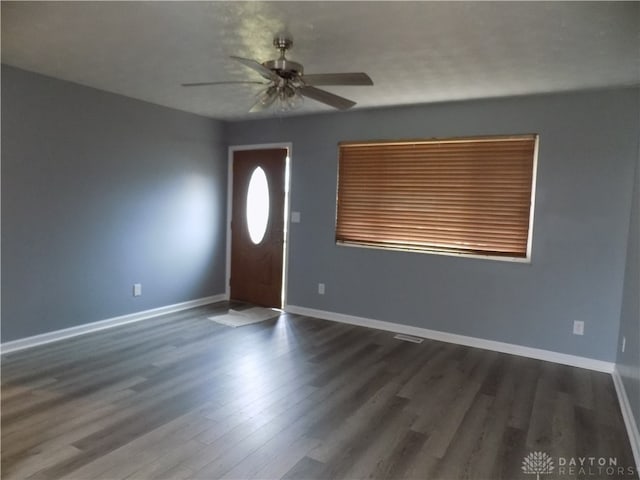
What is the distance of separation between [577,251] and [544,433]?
1.78 metres

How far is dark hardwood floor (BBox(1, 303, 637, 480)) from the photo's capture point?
84.4 inches

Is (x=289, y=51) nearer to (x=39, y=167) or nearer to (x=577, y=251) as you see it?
(x=39, y=167)

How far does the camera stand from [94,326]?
4.14 meters

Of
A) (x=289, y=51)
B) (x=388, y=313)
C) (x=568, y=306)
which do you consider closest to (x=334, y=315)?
(x=388, y=313)

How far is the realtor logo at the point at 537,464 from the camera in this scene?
85.2 inches

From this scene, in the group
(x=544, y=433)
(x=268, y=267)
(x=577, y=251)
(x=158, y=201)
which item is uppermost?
(x=158, y=201)

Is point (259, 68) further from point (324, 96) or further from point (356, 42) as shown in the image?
point (356, 42)

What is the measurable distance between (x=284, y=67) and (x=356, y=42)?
0.51m

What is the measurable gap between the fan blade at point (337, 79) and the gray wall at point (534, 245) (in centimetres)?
200

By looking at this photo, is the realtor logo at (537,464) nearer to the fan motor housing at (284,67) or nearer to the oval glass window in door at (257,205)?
the fan motor housing at (284,67)

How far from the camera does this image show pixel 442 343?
418 cm

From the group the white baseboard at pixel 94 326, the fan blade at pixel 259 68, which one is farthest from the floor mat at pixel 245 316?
the fan blade at pixel 259 68

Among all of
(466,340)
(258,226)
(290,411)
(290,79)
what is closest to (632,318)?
(466,340)

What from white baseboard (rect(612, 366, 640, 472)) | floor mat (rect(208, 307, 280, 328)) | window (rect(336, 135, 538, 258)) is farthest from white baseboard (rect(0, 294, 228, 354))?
white baseboard (rect(612, 366, 640, 472))
